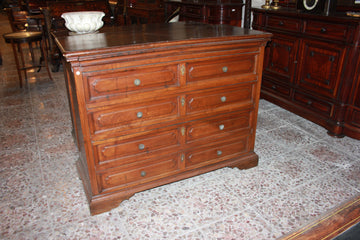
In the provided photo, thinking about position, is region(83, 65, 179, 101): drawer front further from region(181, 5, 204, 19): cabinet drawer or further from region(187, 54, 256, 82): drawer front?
region(181, 5, 204, 19): cabinet drawer

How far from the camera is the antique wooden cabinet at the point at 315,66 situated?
2598mm

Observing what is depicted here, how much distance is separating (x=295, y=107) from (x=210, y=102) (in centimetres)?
163

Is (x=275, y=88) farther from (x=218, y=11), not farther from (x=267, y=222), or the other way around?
(x=267, y=222)

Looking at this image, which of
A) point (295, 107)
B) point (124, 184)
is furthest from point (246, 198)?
point (295, 107)

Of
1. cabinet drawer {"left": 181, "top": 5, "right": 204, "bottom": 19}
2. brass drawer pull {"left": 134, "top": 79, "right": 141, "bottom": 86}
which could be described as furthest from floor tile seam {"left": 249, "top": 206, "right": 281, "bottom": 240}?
cabinet drawer {"left": 181, "top": 5, "right": 204, "bottom": 19}

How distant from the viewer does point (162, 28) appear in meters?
2.20

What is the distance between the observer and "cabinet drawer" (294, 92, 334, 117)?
2844 millimetres

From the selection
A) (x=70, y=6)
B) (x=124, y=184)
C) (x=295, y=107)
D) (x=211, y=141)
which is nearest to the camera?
(x=124, y=184)

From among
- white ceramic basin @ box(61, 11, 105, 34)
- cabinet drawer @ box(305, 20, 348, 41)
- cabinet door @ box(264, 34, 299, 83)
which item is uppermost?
white ceramic basin @ box(61, 11, 105, 34)

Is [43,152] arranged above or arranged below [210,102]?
below

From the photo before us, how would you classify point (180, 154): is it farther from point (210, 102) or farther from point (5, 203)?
point (5, 203)

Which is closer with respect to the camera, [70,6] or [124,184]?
[124,184]

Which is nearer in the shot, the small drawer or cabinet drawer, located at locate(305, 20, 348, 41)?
cabinet drawer, located at locate(305, 20, 348, 41)

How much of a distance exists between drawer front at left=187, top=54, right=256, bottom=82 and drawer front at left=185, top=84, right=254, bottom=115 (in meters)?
0.10
